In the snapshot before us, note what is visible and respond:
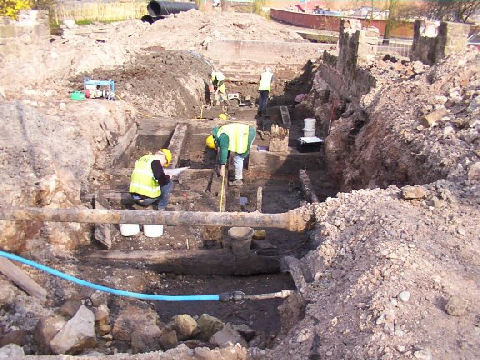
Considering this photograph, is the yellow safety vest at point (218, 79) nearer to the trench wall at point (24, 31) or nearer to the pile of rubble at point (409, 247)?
the trench wall at point (24, 31)

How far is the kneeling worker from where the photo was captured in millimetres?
6020

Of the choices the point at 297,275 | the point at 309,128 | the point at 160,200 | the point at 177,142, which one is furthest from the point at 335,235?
the point at 309,128

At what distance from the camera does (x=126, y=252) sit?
17.7 feet

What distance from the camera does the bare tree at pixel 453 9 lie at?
2969 centimetres

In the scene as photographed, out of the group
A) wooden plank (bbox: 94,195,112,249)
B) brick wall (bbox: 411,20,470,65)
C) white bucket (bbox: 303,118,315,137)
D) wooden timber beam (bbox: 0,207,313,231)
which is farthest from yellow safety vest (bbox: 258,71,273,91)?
wooden timber beam (bbox: 0,207,313,231)

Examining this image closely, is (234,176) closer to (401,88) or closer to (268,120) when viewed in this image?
(401,88)

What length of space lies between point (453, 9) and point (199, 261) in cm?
3299

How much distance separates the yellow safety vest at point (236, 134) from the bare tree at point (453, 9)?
28518mm

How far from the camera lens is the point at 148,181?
6.09 metres

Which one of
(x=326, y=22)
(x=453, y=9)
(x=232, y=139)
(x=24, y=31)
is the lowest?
(x=232, y=139)

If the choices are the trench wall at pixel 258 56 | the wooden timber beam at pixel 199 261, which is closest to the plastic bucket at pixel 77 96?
the wooden timber beam at pixel 199 261

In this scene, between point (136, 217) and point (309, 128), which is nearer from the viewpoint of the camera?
point (136, 217)

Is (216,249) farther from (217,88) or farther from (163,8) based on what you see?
(163,8)

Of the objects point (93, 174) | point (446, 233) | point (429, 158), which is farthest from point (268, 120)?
point (446, 233)
